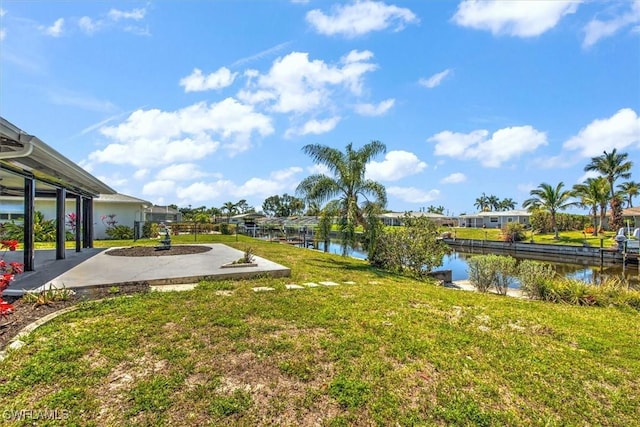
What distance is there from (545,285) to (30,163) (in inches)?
479

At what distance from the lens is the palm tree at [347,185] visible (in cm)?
1171

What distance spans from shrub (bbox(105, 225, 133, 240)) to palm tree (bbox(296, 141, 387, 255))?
14581 mm

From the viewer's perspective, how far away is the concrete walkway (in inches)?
244

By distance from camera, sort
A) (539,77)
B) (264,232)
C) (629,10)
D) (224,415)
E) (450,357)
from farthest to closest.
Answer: (264,232) → (539,77) → (629,10) → (450,357) → (224,415)

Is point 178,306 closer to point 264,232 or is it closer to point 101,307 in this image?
point 101,307

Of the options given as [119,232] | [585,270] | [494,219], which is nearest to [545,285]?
[585,270]

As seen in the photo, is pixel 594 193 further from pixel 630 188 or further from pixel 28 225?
pixel 28 225

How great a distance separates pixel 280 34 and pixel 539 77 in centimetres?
1088

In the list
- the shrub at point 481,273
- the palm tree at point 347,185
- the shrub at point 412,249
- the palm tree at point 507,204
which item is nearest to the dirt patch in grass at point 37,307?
the palm tree at point 347,185

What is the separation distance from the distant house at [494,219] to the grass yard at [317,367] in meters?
47.2

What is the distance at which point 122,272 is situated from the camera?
292 inches

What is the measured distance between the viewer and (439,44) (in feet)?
39.1

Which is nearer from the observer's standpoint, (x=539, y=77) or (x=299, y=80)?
(x=299, y=80)

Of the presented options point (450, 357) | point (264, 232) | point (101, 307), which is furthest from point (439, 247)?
point (264, 232)
